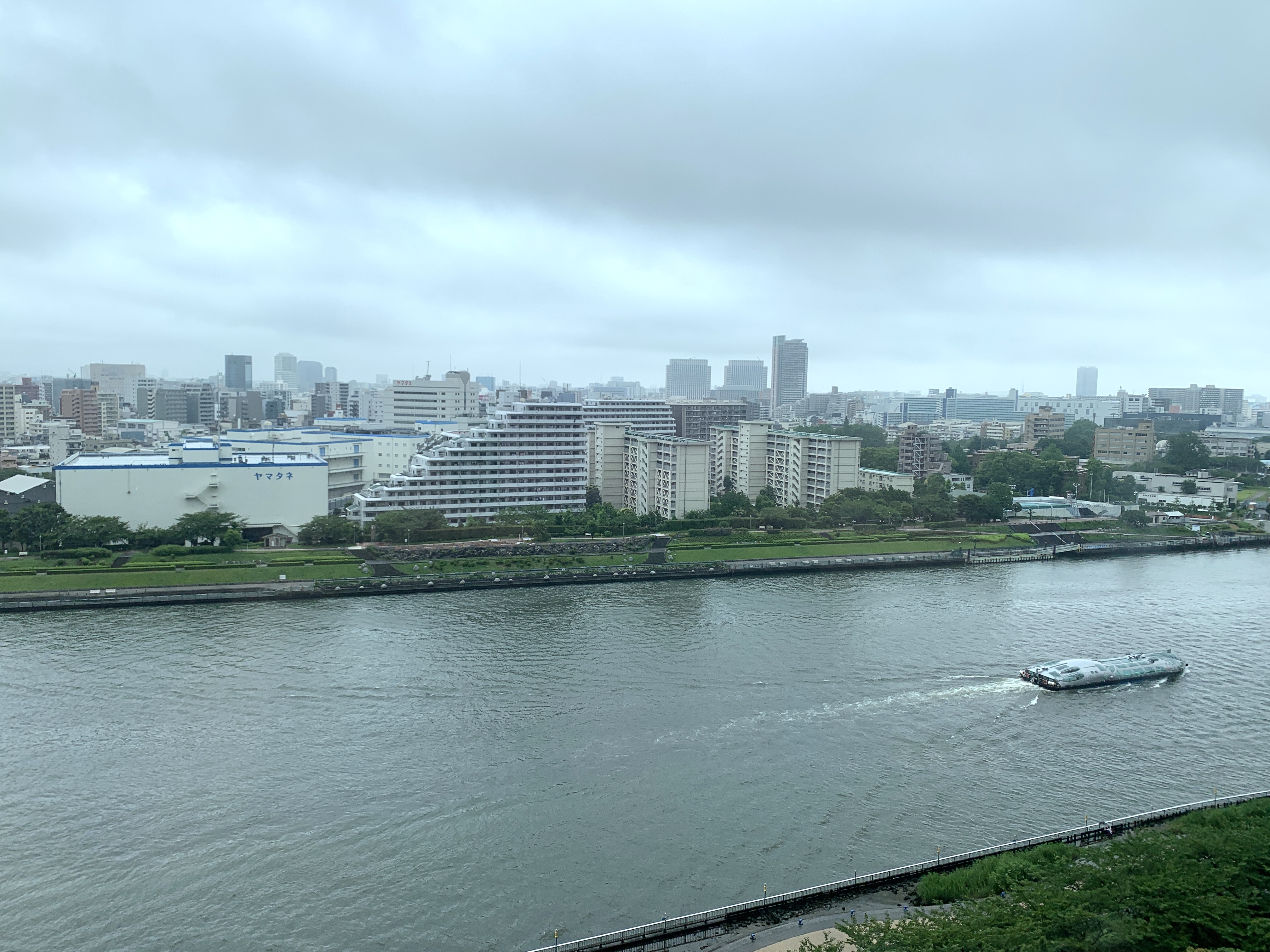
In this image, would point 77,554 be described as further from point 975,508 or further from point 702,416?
point 702,416

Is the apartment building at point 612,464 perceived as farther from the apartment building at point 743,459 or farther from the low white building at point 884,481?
the low white building at point 884,481

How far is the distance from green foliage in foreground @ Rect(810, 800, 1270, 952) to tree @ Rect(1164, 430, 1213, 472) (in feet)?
Answer: 121

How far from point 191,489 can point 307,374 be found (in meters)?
110

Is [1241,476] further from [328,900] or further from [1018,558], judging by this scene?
[328,900]

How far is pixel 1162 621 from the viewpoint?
16203 mm

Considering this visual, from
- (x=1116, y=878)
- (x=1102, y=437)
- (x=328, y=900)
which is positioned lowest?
(x=328, y=900)

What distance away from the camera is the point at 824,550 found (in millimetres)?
22484

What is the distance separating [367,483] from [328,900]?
936 inches

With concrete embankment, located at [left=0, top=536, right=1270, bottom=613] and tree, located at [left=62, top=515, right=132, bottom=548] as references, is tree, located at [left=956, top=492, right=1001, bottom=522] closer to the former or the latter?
concrete embankment, located at [left=0, top=536, right=1270, bottom=613]

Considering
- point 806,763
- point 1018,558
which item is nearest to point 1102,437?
point 1018,558

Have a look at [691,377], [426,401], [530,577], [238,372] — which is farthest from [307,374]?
[530,577]

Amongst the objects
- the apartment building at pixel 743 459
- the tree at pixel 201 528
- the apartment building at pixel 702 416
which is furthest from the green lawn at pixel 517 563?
the apartment building at pixel 702 416

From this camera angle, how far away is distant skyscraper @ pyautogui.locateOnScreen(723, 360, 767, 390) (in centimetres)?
10525

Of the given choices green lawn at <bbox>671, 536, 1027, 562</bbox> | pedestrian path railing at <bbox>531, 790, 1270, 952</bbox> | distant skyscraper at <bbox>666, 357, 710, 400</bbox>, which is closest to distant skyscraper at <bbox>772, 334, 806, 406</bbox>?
distant skyscraper at <bbox>666, 357, 710, 400</bbox>
